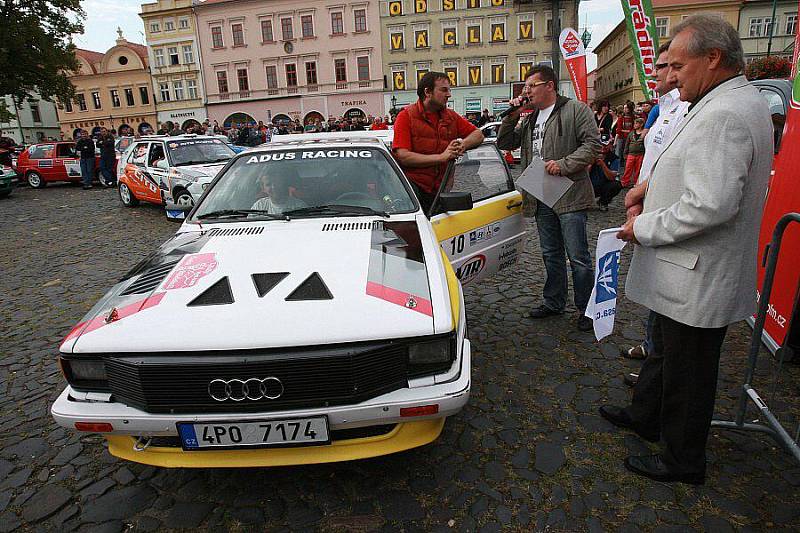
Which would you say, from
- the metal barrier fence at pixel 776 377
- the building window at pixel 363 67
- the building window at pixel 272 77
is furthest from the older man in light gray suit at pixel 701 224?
the building window at pixel 272 77

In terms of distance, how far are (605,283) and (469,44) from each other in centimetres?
4770

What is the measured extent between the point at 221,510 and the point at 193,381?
753 mm

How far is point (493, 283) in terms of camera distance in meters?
5.49

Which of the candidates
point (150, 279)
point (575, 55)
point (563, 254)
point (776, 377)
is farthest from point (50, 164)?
point (776, 377)

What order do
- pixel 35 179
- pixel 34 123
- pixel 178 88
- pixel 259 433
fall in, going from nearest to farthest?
pixel 259 433 < pixel 35 179 < pixel 178 88 < pixel 34 123

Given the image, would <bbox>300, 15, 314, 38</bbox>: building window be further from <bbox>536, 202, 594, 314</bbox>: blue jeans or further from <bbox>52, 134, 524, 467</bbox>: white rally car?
<bbox>52, 134, 524, 467</bbox>: white rally car

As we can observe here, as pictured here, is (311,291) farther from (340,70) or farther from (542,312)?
(340,70)

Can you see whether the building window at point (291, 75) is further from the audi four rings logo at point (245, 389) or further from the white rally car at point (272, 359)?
the audi four rings logo at point (245, 389)

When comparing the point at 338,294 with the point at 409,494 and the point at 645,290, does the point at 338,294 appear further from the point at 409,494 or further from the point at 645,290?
the point at 645,290

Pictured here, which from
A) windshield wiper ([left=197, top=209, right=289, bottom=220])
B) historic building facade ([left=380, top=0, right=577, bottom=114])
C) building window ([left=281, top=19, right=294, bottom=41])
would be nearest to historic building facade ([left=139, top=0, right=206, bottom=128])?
building window ([left=281, top=19, right=294, bottom=41])

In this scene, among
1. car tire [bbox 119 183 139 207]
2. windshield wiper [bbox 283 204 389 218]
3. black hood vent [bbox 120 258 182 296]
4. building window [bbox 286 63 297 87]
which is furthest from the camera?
building window [bbox 286 63 297 87]

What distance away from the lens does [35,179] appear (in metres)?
18.4

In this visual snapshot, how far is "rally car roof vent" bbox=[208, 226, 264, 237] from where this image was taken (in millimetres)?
3064

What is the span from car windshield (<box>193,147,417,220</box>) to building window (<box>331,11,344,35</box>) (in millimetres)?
48818
